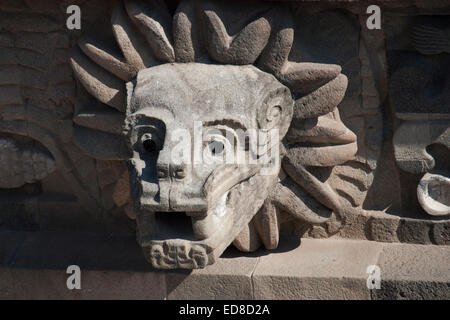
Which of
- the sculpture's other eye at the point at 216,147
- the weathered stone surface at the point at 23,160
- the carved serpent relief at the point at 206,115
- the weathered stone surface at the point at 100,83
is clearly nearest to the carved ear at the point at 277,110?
the carved serpent relief at the point at 206,115

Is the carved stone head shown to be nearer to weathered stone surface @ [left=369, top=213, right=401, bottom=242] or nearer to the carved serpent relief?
the carved serpent relief

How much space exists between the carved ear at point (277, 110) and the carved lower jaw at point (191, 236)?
25cm

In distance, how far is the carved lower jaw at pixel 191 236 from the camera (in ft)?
9.84

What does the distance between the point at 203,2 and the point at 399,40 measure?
0.74 m

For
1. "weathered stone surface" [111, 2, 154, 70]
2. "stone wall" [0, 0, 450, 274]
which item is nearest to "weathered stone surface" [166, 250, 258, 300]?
"stone wall" [0, 0, 450, 274]

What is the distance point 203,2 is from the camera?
3.16 metres

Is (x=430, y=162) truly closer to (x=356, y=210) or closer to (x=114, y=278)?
(x=356, y=210)

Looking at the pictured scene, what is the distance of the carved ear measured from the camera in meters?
3.15

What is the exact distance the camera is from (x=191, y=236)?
3020mm

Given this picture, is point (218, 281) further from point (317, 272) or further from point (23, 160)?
point (23, 160)

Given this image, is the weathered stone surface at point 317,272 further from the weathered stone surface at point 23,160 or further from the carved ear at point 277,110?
the weathered stone surface at point 23,160

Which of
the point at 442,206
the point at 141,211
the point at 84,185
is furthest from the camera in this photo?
the point at 84,185

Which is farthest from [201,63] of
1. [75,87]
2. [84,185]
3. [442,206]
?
[442,206]

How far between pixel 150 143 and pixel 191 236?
352 millimetres
